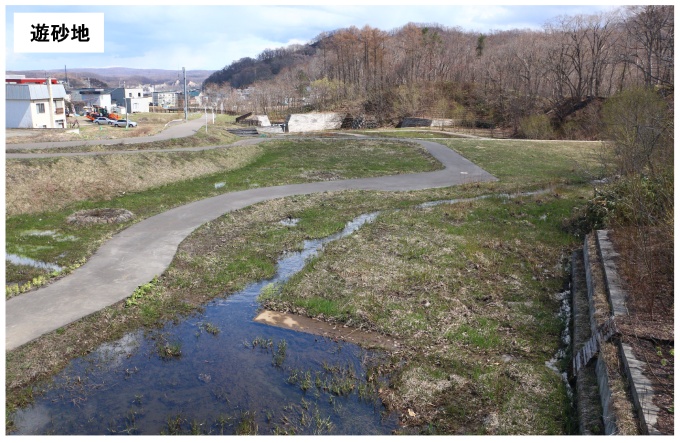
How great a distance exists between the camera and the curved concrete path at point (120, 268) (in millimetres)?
9852

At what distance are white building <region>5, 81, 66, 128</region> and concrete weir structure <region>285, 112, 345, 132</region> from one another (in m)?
25.1

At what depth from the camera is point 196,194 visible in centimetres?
2112

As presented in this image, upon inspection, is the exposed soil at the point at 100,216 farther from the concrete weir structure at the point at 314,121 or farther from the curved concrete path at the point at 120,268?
the concrete weir structure at the point at 314,121

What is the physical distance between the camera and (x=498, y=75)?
6988 centimetres

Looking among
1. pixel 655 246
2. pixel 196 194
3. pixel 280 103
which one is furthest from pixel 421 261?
pixel 280 103

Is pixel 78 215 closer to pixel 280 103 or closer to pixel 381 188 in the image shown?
pixel 381 188

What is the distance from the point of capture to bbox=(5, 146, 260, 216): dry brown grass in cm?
1872

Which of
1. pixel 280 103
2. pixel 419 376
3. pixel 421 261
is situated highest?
pixel 280 103

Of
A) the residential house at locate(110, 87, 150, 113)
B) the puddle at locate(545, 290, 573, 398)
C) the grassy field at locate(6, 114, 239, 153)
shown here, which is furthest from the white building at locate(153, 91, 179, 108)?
the puddle at locate(545, 290, 573, 398)

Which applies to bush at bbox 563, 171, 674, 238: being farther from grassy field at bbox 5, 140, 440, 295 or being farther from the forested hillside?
the forested hillside

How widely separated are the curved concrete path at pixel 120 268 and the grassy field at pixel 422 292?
1.39 ft

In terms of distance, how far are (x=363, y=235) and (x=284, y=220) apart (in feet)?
11.0

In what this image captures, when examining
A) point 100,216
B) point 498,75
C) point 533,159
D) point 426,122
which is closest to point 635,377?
point 100,216

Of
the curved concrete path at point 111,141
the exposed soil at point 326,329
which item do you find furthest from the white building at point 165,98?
the exposed soil at point 326,329
